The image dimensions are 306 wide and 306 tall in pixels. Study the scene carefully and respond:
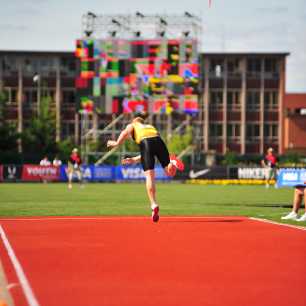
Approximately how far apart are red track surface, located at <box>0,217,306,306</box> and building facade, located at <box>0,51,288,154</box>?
81.7m

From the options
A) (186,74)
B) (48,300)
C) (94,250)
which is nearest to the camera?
(48,300)

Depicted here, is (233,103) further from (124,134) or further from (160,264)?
(160,264)

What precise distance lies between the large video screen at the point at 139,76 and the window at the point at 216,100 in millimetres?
41750

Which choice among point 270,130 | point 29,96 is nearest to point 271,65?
point 270,130

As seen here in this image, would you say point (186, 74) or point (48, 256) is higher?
point (186, 74)

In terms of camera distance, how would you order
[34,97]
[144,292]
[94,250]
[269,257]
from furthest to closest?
1. [34,97]
2. [94,250]
3. [269,257]
4. [144,292]

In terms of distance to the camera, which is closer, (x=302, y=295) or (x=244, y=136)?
(x=302, y=295)

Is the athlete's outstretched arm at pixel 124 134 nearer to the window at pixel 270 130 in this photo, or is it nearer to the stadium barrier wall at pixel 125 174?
the stadium barrier wall at pixel 125 174

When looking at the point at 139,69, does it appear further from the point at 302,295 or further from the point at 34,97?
the point at 302,295

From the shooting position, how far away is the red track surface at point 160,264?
6.61m

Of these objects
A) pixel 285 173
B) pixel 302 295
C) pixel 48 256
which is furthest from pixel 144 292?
pixel 285 173

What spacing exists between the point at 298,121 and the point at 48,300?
100008 mm

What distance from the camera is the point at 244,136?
327 feet

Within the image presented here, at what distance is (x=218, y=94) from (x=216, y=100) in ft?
2.66
